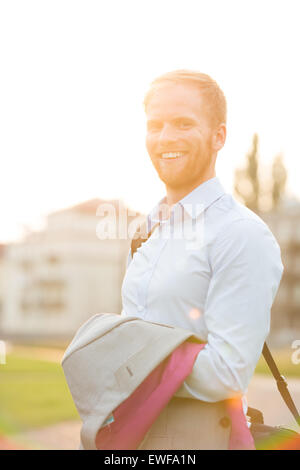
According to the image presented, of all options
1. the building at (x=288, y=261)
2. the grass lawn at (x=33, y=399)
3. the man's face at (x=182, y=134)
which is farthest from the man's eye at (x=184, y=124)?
the building at (x=288, y=261)

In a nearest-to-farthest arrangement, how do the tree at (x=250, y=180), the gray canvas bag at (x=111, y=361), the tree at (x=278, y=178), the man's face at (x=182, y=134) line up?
the gray canvas bag at (x=111, y=361) → the man's face at (x=182, y=134) → the tree at (x=250, y=180) → the tree at (x=278, y=178)

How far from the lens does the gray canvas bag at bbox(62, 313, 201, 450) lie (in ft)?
5.90

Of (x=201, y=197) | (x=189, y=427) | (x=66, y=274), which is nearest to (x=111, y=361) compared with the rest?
(x=189, y=427)

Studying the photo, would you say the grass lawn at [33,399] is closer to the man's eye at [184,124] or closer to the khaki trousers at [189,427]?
the khaki trousers at [189,427]

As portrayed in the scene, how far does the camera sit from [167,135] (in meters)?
2.07

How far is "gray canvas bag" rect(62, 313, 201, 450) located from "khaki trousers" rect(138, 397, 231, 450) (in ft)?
0.62

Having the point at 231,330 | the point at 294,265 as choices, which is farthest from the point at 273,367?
the point at 294,265

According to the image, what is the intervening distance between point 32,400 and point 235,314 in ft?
32.8

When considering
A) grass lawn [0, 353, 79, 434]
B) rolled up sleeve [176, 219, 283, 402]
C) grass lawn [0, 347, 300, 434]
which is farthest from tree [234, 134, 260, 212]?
rolled up sleeve [176, 219, 283, 402]

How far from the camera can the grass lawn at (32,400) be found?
880cm

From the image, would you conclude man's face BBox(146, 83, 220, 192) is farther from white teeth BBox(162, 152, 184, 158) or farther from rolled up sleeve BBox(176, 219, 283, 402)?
rolled up sleeve BBox(176, 219, 283, 402)

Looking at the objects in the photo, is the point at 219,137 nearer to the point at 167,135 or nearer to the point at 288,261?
the point at 167,135
